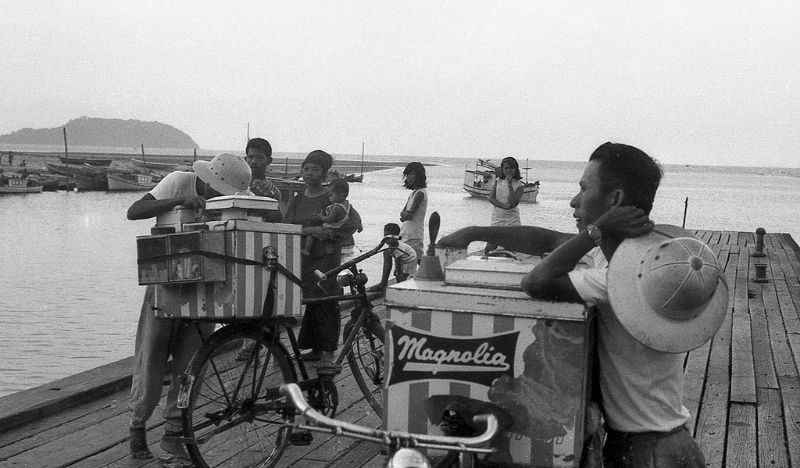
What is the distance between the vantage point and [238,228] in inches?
138

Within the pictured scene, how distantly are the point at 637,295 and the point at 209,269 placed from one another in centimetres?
200

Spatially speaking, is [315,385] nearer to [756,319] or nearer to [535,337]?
[535,337]

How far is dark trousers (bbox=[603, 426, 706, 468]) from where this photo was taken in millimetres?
2102

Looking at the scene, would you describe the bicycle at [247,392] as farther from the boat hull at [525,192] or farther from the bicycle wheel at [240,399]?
the boat hull at [525,192]

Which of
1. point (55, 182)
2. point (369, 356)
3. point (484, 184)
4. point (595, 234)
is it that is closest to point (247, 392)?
point (369, 356)

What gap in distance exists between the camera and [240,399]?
3.75m

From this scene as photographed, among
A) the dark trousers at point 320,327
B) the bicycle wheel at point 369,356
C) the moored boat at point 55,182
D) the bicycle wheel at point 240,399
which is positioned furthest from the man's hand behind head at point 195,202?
the moored boat at point 55,182

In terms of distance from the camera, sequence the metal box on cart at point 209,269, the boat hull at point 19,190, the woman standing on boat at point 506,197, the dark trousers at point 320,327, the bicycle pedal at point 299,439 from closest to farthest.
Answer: the metal box on cart at point 209,269 < the bicycle pedal at point 299,439 < the dark trousers at point 320,327 < the woman standing on boat at point 506,197 < the boat hull at point 19,190

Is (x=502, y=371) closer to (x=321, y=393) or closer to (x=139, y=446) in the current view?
(x=321, y=393)

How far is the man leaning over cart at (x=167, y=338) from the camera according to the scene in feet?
12.9

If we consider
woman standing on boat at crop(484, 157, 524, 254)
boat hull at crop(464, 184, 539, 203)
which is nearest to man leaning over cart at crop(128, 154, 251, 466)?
woman standing on boat at crop(484, 157, 524, 254)

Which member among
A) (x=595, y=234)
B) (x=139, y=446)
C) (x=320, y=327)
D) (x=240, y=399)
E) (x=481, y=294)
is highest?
(x=595, y=234)

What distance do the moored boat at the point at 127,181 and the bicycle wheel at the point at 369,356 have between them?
51563mm

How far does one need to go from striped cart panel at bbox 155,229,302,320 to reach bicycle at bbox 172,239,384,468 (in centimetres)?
5
